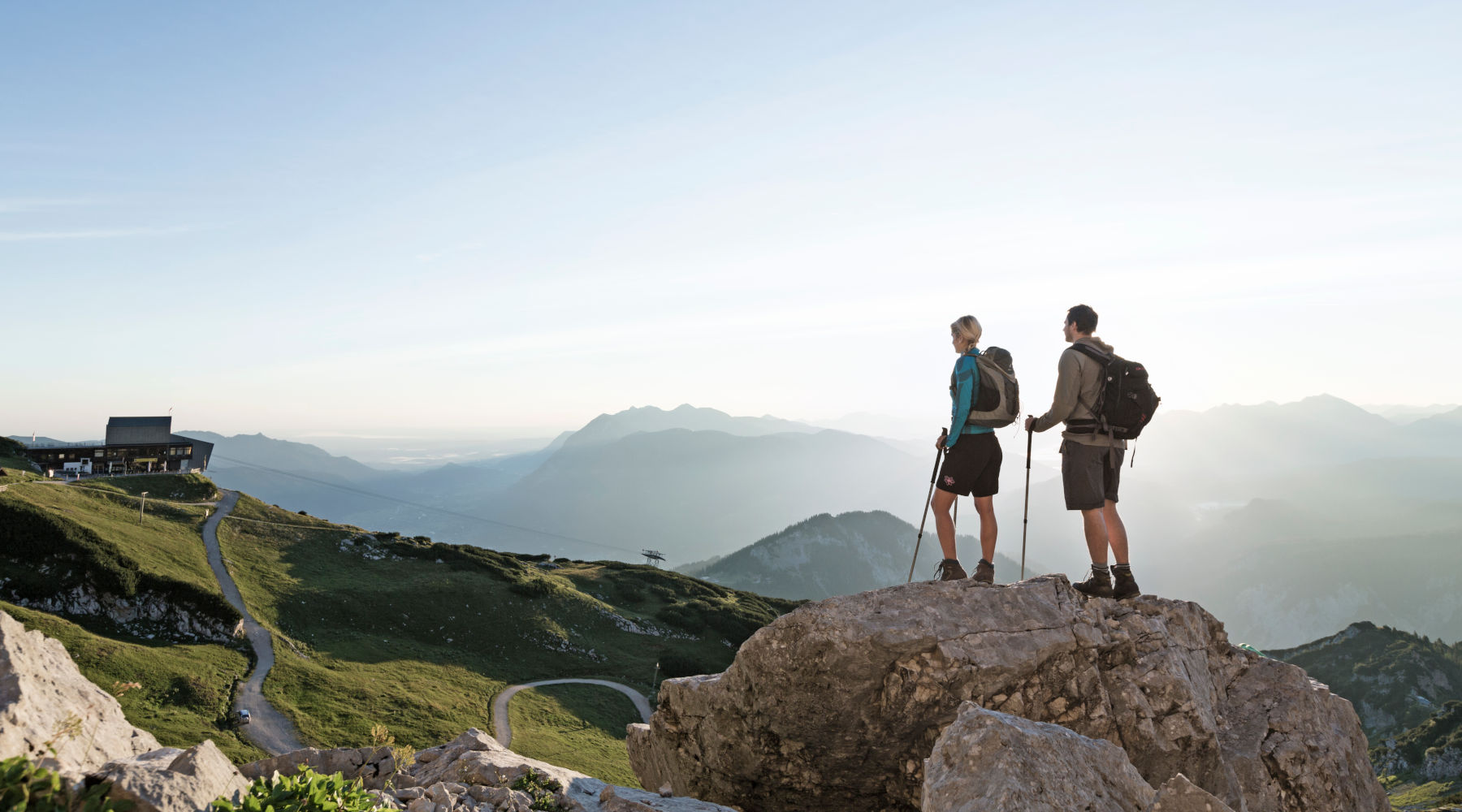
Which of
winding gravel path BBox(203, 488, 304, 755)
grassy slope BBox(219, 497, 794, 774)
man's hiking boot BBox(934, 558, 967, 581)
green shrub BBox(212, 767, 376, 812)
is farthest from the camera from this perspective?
grassy slope BBox(219, 497, 794, 774)

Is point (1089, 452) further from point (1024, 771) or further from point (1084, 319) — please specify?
point (1024, 771)

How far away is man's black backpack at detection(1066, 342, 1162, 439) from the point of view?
11.8 m

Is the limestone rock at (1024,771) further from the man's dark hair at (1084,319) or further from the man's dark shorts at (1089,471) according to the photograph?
the man's dark hair at (1084,319)

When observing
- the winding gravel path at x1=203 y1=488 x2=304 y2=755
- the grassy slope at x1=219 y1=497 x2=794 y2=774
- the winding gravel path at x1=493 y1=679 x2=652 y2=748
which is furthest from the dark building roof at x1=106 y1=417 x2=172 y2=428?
the winding gravel path at x1=493 y1=679 x2=652 y2=748

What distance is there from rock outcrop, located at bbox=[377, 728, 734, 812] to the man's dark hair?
9.85 m

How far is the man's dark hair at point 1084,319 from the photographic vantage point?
12320mm

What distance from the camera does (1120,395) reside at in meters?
11.9

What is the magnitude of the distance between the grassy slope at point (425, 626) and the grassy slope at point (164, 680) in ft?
11.7

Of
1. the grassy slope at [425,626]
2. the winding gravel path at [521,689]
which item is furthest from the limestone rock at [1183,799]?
the winding gravel path at [521,689]

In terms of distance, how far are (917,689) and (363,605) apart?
66087mm

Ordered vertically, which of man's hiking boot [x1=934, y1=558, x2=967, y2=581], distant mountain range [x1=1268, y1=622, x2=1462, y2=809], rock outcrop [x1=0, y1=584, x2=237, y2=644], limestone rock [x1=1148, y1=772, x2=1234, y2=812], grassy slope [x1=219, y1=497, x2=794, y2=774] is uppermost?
man's hiking boot [x1=934, y1=558, x2=967, y2=581]

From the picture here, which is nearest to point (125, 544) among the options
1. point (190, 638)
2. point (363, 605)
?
point (190, 638)

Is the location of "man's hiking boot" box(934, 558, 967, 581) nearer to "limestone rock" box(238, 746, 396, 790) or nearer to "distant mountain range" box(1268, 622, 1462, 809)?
"limestone rock" box(238, 746, 396, 790)

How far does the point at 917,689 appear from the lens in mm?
10883
